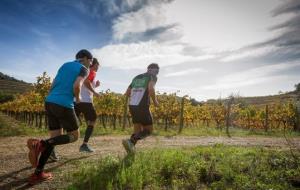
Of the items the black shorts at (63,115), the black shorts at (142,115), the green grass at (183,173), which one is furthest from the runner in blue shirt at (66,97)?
the black shorts at (142,115)

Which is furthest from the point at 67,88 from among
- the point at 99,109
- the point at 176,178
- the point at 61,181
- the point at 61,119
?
the point at 99,109

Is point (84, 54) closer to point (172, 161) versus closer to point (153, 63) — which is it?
point (153, 63)

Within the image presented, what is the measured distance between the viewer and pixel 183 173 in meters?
5.04

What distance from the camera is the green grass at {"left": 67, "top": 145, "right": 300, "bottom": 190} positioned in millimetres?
4387

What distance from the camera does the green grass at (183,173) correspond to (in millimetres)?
4387

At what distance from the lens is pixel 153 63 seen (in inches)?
250

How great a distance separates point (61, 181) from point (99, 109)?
23.0 m

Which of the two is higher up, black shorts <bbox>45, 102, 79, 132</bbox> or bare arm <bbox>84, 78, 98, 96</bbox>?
bare arm <bbox>84, 78, 98, 96</bbox>

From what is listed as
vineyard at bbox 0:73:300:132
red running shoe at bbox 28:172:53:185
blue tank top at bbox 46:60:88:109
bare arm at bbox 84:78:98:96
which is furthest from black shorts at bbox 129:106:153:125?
vineyard at bbox 0:73:300:132

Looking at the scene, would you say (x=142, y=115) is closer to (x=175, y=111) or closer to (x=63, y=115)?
(x=63, y=115)

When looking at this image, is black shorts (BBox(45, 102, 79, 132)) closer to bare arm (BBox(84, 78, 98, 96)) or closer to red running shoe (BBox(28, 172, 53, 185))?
red running shoe (BBox(28, 172, 53, 185))

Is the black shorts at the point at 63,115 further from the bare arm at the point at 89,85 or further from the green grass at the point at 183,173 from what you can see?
the bare arm at the point at 89,85

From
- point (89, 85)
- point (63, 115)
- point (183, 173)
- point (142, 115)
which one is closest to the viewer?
point (63, 115)

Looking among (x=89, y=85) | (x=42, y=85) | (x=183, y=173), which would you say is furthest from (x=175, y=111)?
(x=183, y=173)
